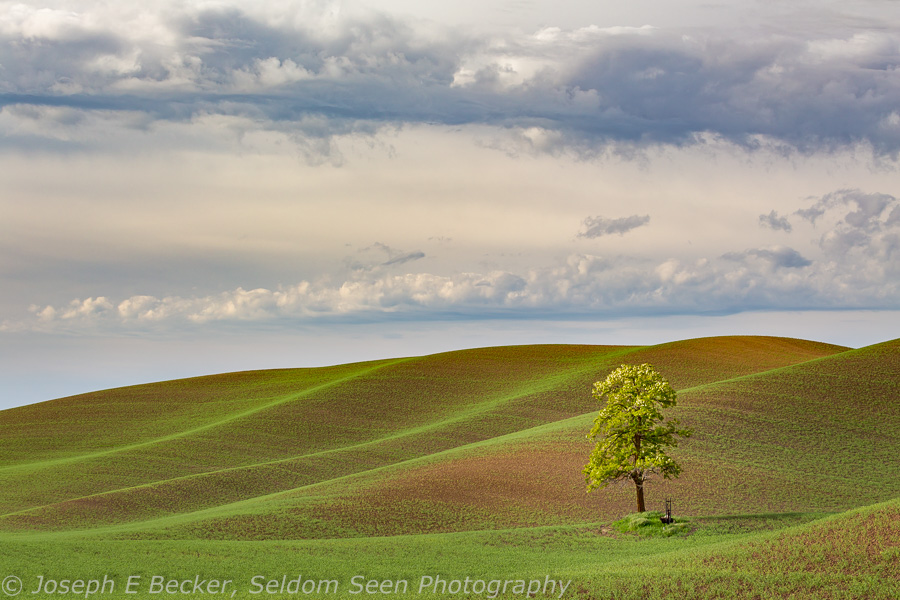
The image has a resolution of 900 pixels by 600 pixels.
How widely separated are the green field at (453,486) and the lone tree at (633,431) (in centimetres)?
311

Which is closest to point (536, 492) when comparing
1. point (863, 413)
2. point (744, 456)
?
point (744, 456)

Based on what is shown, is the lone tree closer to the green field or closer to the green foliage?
the green foliage

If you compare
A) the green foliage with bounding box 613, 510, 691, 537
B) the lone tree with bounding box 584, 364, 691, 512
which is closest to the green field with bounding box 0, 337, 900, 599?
the green foliage with bounding box 613, 510, 691, 537

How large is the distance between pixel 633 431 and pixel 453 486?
14.2 m

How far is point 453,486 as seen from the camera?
49.6 metres

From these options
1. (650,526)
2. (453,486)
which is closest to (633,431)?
(650,526)

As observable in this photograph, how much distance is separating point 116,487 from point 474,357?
205ft

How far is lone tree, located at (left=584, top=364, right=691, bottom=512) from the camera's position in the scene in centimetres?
4062

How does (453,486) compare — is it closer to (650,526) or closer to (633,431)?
(633,431)

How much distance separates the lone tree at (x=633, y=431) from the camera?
40.6 metres

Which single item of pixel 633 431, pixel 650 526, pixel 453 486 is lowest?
pixel 650 526

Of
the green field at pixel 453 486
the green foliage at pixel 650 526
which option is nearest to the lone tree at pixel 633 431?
the green foliage at pixel 650 526

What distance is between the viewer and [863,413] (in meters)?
67.1

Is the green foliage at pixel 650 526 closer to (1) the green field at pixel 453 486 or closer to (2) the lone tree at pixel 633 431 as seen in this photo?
(1) the green field at pixel 453 486
